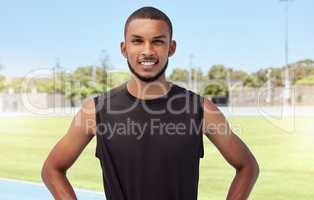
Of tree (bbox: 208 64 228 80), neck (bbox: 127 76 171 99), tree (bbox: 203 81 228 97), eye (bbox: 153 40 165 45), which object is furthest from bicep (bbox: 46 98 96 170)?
tree (bbox: 208 64 228 80)

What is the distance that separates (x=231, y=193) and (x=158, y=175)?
9.9 inches

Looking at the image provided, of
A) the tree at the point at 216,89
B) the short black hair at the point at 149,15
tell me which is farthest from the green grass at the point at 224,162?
the tree at the point at 216,89

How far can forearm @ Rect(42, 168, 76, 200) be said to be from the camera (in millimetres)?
1425

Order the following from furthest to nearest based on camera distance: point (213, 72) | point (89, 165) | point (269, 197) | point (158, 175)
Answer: point (213, 72) < point (89, 165) < point (269, 197) < point (158, 175)

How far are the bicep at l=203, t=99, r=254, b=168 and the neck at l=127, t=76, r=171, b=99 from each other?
13 cm

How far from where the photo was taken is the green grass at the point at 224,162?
6543 mm

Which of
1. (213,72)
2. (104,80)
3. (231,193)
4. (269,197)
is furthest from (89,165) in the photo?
(213,72)

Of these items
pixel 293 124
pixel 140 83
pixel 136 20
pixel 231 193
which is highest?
pixel 136 20

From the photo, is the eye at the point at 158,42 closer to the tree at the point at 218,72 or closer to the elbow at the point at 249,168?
the elbow at the point at 249,168

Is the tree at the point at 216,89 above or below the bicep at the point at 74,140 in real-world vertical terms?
below

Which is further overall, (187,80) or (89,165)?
(187,80)

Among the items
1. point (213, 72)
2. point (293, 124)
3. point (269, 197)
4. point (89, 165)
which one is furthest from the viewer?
point (213, 72)

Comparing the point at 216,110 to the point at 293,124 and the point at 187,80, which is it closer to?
the point at 293,124

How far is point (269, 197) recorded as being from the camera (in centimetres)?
618
